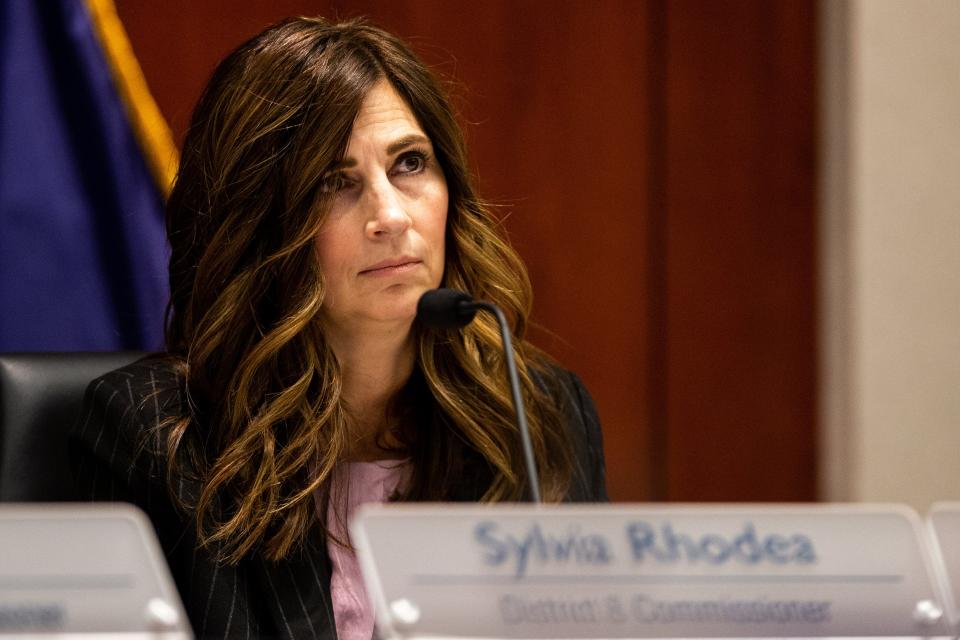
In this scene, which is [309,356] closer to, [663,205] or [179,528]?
[179,528]

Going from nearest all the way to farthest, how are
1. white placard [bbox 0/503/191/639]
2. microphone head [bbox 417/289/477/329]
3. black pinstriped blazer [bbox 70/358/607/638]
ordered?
white placard [bbox 0/503/191/639] → microphone head [bbox 417/289/477/329] → black pinstriped blazer [bbox 70/358/607/638]

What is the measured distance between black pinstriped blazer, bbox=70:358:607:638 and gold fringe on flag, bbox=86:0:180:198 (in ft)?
1.35

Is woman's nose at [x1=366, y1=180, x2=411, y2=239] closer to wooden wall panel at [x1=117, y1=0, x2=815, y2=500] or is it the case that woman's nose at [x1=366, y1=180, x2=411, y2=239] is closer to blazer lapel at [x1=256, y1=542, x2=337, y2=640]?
blazer lapel at [x1=256, y1=542, x2=337, y2=640]

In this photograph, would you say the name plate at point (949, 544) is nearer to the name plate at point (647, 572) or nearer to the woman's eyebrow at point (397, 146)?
the name plate at point (647, 572)

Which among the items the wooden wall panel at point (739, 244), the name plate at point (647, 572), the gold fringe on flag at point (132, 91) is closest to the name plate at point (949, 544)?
the name plate at point (647, 572)

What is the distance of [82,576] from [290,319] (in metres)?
0.67

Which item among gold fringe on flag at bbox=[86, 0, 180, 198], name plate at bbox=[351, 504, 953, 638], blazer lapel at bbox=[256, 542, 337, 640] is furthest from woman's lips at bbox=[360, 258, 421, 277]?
name plate at bbox=[351, 504, 953, 638]

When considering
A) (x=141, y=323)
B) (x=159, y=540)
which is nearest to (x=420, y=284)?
(x=159, y=540)

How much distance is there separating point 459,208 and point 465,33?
727 mm

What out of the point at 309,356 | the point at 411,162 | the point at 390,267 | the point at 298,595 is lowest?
the point at 298,595

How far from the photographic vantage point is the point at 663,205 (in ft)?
7.45

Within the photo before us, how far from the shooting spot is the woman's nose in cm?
140

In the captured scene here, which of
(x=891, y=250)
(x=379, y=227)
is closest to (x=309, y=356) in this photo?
(x=379, y=227)

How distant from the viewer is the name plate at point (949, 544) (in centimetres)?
82
